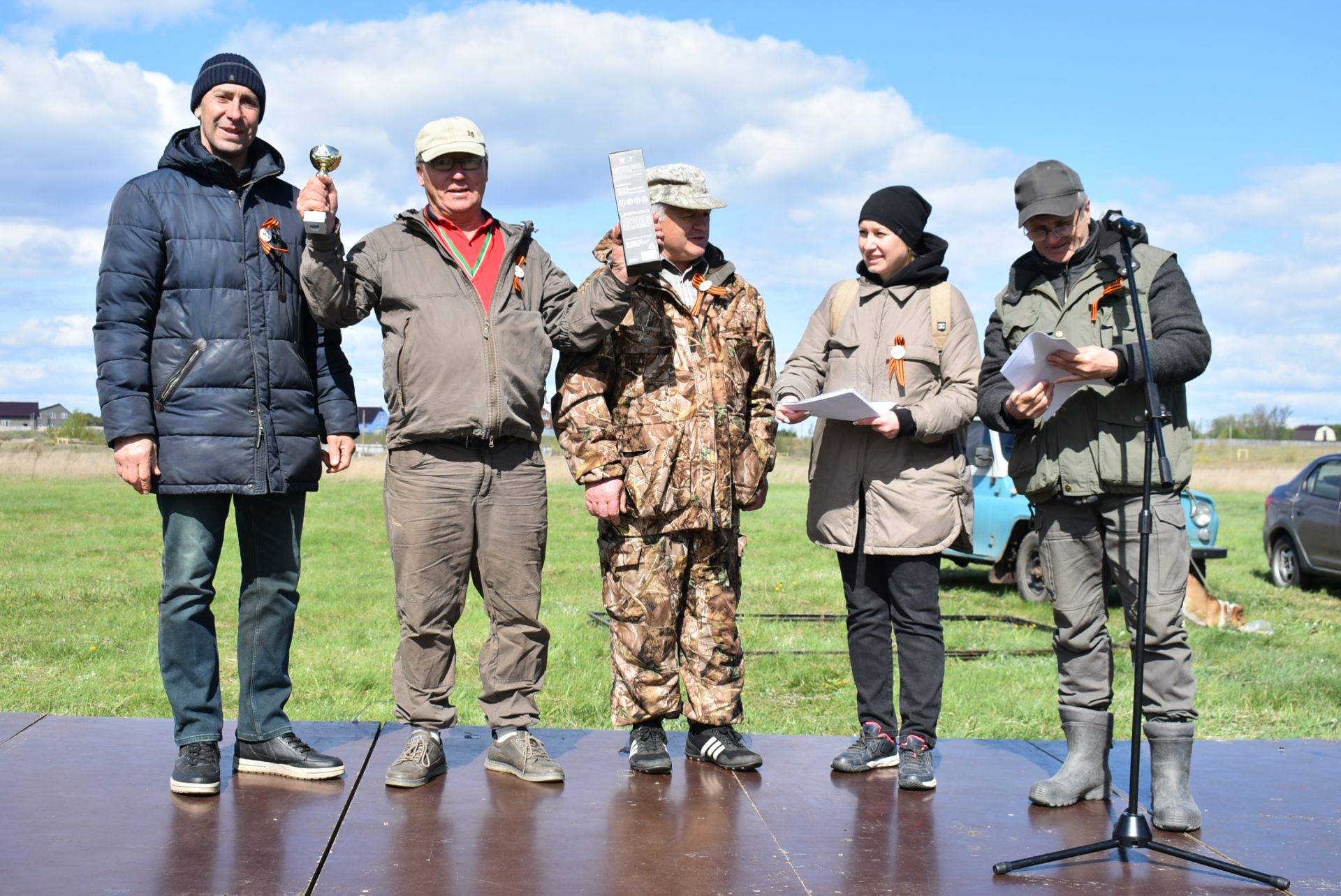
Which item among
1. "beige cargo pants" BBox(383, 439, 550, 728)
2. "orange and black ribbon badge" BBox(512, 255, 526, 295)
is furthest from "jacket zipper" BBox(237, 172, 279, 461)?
"orange and black ribbon badge" BBox(512, 255, 526, 295)

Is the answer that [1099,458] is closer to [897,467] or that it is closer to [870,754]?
[897,467]

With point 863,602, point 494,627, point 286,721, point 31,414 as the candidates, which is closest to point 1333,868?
point 863,602

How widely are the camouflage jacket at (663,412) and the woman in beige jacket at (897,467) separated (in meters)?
0.27

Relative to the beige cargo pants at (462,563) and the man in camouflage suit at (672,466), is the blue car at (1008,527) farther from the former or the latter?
the beige cargo pants at (462,563)

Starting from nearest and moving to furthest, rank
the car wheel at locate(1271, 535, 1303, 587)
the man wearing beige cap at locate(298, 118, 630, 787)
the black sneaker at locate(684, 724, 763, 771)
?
1. the man wearing beige cap at locate(298, 118, 630, 787)
2. the black sneaker at locate(684, 724, 763, 771)
3. the car wheel at locate(1271, 535, 1303, 587)

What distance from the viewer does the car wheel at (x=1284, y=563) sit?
1399 cm

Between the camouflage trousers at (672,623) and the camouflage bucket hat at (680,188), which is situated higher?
the camouflage bucket hat at (680,188)

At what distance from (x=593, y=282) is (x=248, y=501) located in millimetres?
1392

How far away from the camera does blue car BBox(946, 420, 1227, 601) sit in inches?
456

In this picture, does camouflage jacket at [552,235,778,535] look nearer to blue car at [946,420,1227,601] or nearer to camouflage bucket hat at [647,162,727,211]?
camouflage bucket hat at [647,162,727,211]

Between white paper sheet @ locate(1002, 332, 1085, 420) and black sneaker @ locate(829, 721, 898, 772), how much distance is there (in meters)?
1.37

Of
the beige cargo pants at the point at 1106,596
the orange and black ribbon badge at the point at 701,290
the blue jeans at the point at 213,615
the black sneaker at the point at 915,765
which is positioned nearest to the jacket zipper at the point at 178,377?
the blue jeans at the point at 213,615

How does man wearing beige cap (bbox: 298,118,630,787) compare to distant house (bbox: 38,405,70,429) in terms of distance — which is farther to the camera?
distant house (bbox: 38,405,70,429)

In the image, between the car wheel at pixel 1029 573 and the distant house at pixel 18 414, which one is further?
the distant house at pixel 18 414
